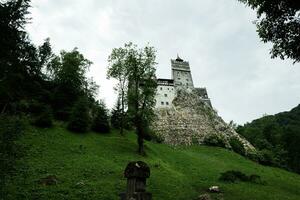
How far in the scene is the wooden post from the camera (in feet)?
23.0

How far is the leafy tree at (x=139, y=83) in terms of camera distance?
47219 millimetres

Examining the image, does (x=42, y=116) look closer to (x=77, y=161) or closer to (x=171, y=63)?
(x=77, y=161)

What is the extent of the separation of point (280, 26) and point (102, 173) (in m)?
22.1

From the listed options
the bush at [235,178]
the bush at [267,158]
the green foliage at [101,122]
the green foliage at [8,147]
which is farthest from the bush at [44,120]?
the bush at [267,158]

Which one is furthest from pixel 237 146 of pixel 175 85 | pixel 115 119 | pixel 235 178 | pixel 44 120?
pixel 44 120

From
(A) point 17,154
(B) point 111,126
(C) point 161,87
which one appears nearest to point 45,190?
(A) point 17,154

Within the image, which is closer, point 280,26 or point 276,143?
point 280,26

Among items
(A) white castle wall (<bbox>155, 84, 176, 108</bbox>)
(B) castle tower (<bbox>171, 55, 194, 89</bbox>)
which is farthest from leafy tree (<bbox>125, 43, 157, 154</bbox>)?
(B) castle tower (<bbox>171, 55, 194, 89</bbox>)

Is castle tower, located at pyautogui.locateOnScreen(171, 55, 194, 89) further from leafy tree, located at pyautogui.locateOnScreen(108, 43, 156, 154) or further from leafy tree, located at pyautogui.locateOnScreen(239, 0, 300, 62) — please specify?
leafy tree, located at pyautogui.locateOnScreen(239, 0, 300, 62)

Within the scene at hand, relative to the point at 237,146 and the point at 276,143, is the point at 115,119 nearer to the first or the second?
the point at 237,146

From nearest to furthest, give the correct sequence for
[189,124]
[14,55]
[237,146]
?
1. [14,55]
2. [237,146]
3. [189,124]

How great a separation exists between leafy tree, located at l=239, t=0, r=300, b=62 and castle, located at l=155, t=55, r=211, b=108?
7096 centimetres

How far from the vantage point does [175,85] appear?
327ft

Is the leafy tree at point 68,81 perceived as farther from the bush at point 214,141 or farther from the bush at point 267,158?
the bush at point 267,158
